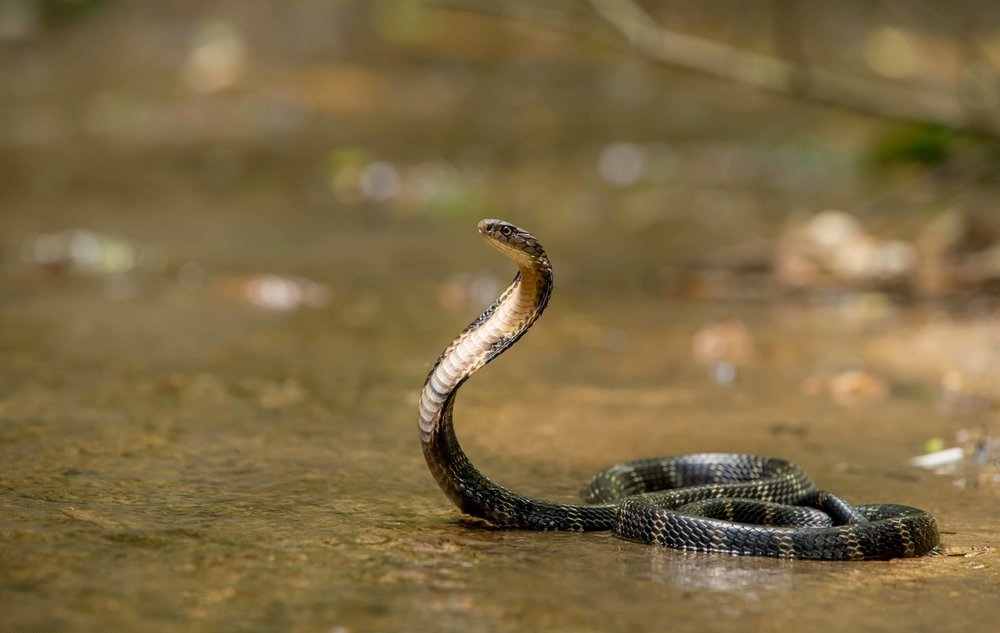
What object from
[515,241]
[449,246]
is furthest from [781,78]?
[515,241]

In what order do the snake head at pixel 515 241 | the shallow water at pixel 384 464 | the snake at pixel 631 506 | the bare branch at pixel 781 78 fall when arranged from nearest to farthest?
the shallow water at pixel 384 464 → the snake head at pixel 515 241 → the snake at pixel 631 506 → the bare branch at pixel 781 78

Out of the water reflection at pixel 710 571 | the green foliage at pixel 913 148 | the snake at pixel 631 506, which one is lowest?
the water reflection at pixel 710 571

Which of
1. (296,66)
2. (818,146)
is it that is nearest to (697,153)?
(818,146)

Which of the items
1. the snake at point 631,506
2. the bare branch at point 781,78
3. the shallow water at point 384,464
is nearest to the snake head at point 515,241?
the snake at point 631,506

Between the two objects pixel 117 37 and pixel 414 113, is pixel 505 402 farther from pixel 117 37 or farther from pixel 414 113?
pixel 117 37

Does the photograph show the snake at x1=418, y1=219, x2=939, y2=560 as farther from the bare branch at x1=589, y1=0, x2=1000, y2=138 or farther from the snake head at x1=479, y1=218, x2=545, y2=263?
the bare branch at x1=589, y1=0, x2=1000, y2=138

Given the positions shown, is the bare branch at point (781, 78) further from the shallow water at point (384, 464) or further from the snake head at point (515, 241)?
the snake head at point (515, 241)
